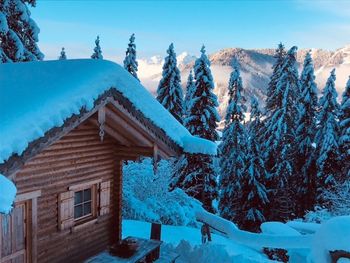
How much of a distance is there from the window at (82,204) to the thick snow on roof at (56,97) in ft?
8.85

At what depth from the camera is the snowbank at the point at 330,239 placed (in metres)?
2.94

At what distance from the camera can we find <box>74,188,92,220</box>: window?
827cm

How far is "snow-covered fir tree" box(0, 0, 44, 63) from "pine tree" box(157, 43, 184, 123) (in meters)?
16.4

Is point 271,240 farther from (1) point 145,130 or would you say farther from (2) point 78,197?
(2) point 78,197

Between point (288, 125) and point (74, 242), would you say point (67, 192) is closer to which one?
point (74, 242)

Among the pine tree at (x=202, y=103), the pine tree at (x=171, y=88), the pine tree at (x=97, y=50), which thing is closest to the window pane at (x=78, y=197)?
the pine tree at (x=202, y=103)

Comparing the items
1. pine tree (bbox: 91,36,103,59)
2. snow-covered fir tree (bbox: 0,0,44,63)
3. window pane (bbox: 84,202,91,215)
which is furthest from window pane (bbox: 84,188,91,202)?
pine tree (bbox: 91,36,103,59)

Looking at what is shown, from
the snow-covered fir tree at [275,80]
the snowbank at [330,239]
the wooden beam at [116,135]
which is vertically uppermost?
the snow-covered fir tree at [275,80]

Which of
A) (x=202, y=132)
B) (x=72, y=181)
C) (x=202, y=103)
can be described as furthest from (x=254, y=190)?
(x=72, y=181)

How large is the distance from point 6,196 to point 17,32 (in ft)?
46.2

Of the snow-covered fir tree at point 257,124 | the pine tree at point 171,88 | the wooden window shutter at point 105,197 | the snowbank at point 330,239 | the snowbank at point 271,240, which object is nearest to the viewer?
the snowbank at point 330,239

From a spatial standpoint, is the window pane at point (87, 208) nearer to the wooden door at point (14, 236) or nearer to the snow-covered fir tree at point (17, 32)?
the wooden door at point (14, 236)

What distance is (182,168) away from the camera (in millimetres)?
24328

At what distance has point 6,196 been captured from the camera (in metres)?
3.53
